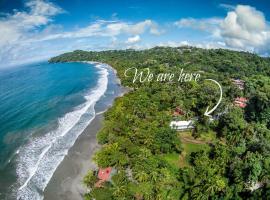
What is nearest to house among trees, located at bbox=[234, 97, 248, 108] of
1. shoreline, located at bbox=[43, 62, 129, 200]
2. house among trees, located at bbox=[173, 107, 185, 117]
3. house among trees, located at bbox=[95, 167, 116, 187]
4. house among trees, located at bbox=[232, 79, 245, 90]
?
house among trees, located at bbox=[232, 79, 245, 90]

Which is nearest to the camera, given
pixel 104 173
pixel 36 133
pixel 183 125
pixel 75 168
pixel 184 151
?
pixel 104 173

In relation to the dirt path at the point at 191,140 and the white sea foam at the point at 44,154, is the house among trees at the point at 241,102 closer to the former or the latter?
the dirt path at the point at 191,140

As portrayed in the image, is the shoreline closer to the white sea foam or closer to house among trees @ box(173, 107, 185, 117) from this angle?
the white sea foam

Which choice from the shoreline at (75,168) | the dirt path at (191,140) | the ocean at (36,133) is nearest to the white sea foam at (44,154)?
the ocean at (36,133)

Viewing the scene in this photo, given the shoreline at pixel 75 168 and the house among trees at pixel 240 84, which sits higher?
the shoreline at pixel 75 168

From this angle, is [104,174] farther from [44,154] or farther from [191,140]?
[191,140]

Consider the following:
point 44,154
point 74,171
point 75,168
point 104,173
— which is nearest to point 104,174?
point 104,173

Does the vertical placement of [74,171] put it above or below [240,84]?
above

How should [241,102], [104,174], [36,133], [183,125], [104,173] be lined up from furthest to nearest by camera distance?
1. [241,102]
2. [183,125]
3. [36,133]
4. [104,173]
5. [104,174]
